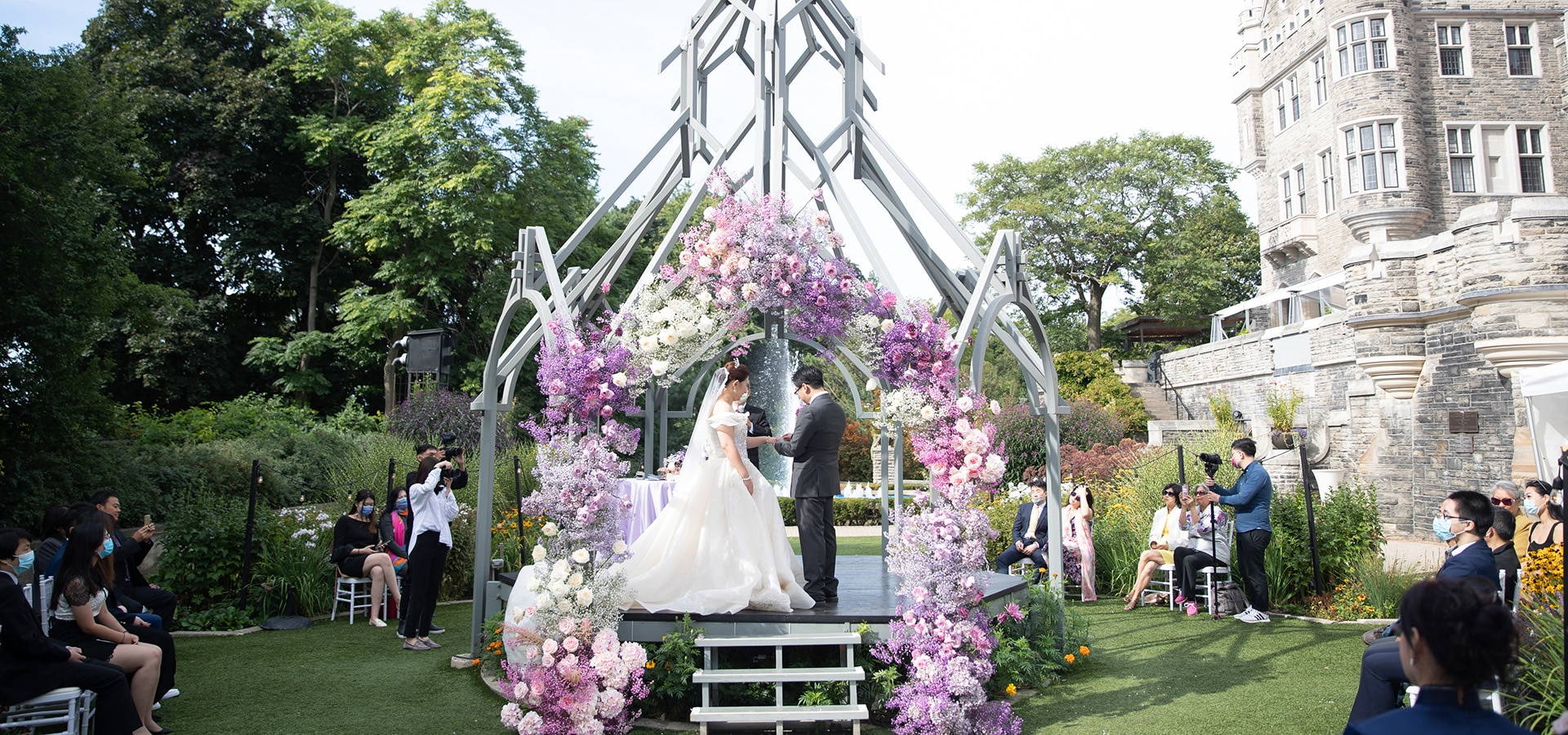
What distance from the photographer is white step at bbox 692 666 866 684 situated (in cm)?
590

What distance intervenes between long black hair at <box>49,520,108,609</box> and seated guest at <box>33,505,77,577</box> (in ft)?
2.49

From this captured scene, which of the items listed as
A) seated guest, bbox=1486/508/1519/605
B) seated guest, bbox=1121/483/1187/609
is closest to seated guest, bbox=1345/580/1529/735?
seated guest, bbox=1486/508/1519/605

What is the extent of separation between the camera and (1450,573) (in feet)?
17.0

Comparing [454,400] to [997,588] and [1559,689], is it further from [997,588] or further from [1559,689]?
[1559,689]

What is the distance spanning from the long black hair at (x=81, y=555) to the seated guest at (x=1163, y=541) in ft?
29.9

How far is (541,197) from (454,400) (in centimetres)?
808

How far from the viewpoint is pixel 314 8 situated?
79.2 feet

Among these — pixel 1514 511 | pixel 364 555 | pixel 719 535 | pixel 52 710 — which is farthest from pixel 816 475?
pixel 1514 511

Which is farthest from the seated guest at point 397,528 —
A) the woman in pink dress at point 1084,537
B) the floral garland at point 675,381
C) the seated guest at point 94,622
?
the woman in pink dress at point 1084,537

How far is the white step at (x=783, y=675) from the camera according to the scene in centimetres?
590

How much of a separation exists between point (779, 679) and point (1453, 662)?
159 inches

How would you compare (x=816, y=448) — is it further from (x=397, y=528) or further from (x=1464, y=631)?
(x=397, y=528)

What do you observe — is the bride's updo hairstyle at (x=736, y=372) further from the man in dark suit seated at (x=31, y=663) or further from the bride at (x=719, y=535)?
the man in dark suit seated at (x=31, y=663)

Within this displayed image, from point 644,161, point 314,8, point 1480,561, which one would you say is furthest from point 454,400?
point 1480,561
